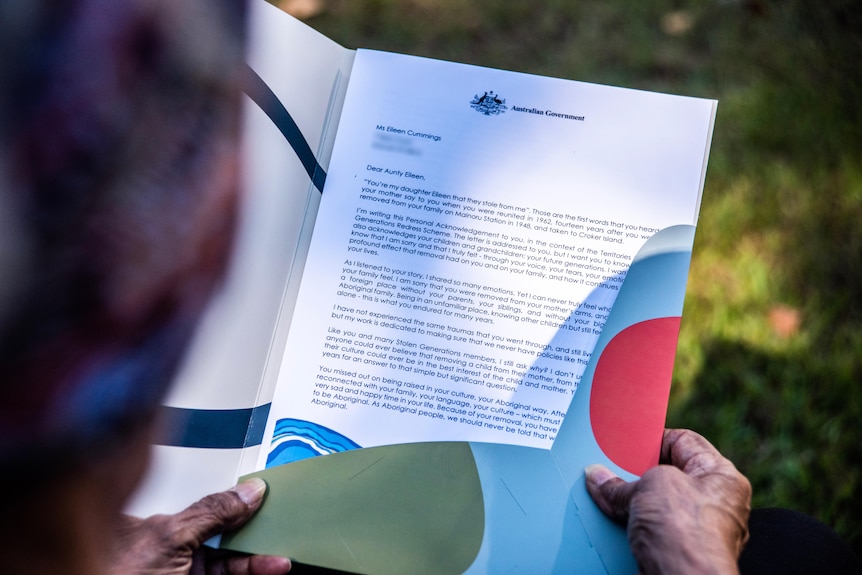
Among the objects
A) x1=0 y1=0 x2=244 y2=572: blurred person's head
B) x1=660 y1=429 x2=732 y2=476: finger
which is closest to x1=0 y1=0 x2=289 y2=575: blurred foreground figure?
Answer: x1=0 y1=0 x2=244 y2=572: blurred person's head

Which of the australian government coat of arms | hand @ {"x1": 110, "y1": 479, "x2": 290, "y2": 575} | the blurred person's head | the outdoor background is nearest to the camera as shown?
the blurred person's head

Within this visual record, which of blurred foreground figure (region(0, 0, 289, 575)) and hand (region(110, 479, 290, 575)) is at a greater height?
blurred foreground figure (region(0, 0, 289, 575))

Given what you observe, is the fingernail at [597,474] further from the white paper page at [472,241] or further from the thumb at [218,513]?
the thumb at [218,513]

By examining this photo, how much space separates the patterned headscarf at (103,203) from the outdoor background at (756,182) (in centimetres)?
106

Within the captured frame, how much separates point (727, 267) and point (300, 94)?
109cm

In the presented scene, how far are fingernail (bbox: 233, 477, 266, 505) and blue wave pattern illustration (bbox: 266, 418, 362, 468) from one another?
0.09 feet

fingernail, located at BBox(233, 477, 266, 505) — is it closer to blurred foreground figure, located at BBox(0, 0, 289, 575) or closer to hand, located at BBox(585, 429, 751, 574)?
blurred foreground figure, located at BBox(0, 0, 289, 575)

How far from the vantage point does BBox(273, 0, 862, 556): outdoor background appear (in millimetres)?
1472

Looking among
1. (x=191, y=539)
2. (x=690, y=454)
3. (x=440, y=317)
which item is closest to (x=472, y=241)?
(x=440, y=317)

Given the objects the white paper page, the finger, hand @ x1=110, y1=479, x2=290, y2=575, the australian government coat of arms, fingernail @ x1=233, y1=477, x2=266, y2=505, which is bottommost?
hand @ x1=110, y1=479, x2=290, y2=575

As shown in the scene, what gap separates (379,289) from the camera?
3.47ft

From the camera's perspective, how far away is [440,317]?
1.04 metres

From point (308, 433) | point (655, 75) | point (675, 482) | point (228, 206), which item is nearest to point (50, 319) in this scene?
point (228, 206)

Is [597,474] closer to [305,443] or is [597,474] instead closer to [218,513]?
[305,443]
